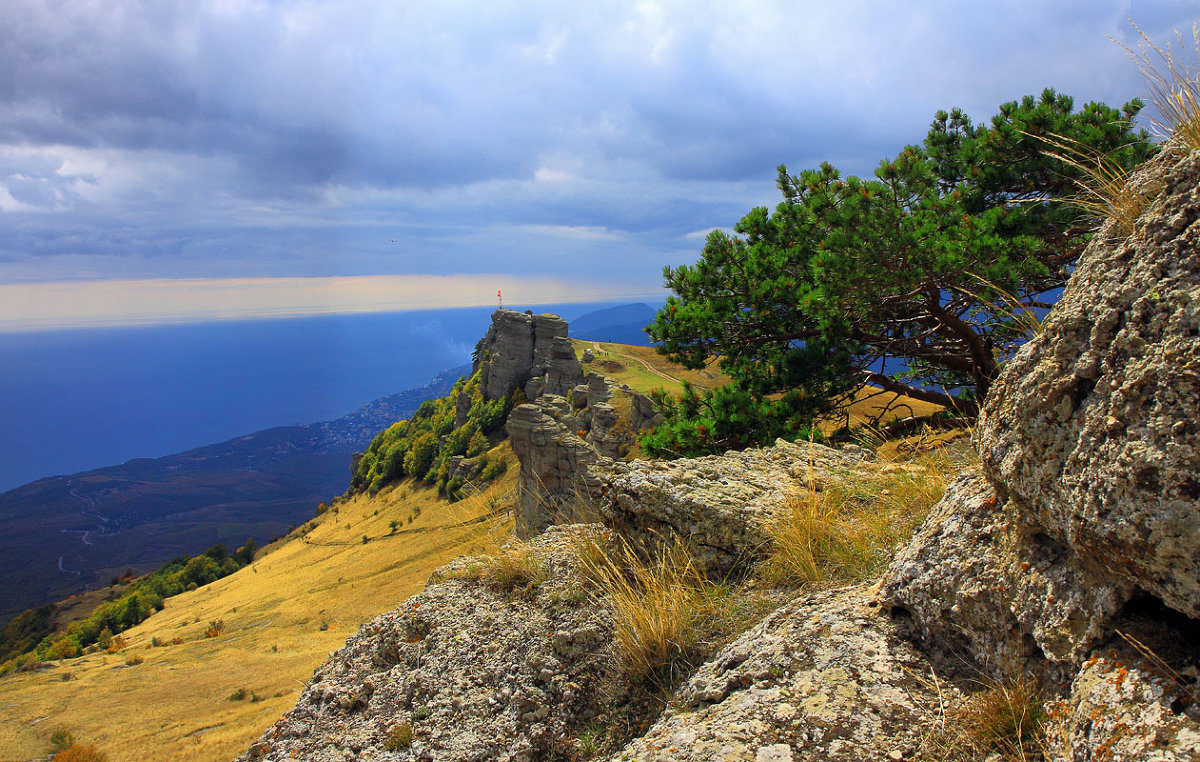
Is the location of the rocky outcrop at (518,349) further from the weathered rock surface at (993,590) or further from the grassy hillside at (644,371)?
the weathered rock surface at (993,590)

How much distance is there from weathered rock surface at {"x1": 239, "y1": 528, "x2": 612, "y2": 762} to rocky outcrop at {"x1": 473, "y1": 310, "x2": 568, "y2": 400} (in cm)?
4078

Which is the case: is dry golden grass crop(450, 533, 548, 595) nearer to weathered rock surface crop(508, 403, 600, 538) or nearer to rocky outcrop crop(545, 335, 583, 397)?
weathered rock surface crop(508, 403, 600, 538)

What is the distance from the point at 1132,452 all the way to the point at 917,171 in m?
8.30

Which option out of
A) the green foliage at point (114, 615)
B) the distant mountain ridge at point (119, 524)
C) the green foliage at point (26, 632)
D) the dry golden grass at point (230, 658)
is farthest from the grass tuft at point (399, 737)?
the distant mountain ridge at point (119, 524)

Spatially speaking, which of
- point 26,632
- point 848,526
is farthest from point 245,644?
point 26,632

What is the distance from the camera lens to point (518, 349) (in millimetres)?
46938

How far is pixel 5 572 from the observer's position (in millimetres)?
111812

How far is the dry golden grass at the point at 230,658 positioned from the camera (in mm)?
13172

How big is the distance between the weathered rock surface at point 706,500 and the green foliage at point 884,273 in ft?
14.8

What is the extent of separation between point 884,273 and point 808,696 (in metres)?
7.39

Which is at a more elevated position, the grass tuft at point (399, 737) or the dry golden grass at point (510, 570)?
the dry golden grass at point (510, 570)

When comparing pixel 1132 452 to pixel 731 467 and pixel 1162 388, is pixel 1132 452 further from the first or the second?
pixel 731 467

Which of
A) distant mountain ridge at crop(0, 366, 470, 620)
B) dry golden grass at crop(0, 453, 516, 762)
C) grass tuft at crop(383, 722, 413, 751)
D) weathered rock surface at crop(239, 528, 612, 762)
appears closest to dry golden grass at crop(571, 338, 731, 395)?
dry golden grass at crop(0, 453, 516, 762)

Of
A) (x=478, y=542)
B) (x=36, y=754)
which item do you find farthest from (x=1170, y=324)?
(x=36, y=754)
